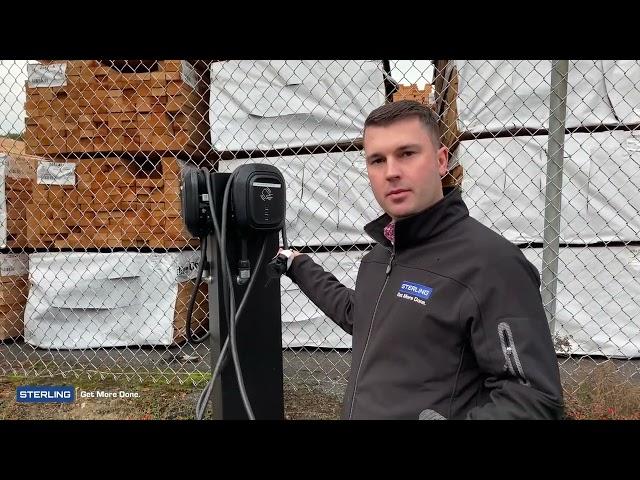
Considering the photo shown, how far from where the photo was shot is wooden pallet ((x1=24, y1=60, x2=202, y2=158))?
385 centimetres

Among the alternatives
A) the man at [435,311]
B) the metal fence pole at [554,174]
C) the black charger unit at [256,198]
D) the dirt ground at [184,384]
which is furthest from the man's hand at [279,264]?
the metal fence pole at [554,174]

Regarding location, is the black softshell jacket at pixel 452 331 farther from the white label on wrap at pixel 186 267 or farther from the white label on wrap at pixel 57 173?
the white label on wrap at pixel 57 173

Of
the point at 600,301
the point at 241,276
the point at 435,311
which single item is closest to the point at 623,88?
the point at 600,301

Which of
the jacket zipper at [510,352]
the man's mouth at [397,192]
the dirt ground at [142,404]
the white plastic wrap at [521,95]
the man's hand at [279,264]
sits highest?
the white plastic wrap at [521,95]

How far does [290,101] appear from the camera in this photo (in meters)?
3.71

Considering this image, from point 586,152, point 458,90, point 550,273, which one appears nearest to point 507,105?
point 458,90

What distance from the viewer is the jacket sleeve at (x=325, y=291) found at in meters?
1.72

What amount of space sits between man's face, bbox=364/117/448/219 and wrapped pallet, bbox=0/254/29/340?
430cm

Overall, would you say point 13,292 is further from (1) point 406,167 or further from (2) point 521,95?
(2) point 521,95

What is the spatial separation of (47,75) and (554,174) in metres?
4.29

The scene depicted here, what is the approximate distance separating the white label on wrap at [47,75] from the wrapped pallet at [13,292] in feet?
5.46

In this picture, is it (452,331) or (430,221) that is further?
(430,221)

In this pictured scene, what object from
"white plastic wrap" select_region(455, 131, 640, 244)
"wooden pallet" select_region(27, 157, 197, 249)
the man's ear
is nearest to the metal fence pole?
"white plastic wrap" select_region(455, 131, 640, 244)

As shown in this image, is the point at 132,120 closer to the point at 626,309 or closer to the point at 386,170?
the point at 386,170
